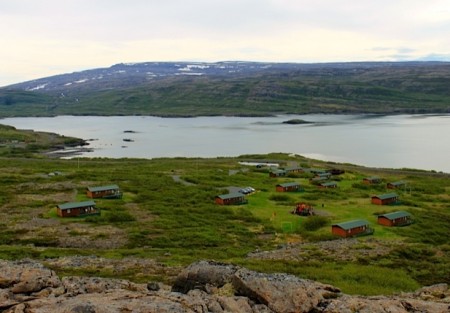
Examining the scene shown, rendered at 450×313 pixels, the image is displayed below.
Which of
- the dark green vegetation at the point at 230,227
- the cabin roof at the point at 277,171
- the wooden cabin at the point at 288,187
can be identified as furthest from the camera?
the cabin roof at the point at 277,171

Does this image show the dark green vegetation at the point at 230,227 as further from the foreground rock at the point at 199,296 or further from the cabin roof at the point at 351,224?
the foreground rock at the point at 199,296

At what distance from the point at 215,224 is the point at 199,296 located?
35.2 m

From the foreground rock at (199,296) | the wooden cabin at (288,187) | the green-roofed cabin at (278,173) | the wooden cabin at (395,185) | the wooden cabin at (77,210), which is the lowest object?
the wooden cabin at (395,185)

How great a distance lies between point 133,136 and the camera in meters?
176

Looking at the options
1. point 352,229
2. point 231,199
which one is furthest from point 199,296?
point 231,199

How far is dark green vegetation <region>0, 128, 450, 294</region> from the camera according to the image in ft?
115

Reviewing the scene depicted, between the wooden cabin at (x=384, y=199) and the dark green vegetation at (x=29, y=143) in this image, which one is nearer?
the wooden cabin at (x=384, y=199)

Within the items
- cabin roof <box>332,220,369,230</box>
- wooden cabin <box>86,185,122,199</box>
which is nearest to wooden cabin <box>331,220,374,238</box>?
cabin roof <box>332,220,369,230</box>

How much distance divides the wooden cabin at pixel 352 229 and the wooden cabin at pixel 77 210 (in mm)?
28063

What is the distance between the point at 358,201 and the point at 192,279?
162 feet

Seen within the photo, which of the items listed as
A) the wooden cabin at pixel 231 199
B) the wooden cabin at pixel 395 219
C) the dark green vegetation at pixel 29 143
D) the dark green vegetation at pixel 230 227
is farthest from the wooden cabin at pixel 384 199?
the dark green vegetation at pixel 29 143

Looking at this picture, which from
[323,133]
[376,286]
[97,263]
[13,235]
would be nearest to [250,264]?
[376,286]

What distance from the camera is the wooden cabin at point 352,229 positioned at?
46.8 m

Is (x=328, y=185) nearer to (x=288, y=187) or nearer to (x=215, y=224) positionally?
(x=288, y=187)
